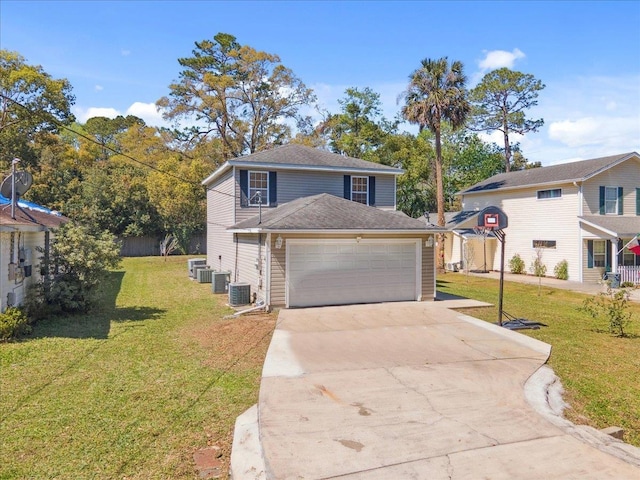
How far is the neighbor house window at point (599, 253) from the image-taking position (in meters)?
20.6

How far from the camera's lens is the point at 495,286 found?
62.7ft

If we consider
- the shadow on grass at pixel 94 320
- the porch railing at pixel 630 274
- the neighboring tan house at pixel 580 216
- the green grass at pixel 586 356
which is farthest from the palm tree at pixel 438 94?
the shadow on grass at pixel 94 320

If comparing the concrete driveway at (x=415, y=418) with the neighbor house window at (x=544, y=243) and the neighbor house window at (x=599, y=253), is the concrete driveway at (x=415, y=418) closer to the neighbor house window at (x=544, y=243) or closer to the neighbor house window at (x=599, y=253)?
the neighbor house window at (x=599, y=253)

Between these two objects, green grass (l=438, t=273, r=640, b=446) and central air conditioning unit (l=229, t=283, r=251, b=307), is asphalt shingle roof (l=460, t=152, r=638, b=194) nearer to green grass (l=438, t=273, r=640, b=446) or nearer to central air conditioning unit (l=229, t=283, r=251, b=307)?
green grass (l=438, t=273, r=640, b=446)

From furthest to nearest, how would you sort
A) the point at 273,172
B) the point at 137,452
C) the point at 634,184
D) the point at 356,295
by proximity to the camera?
the point at 634,184
the point at 273,172
the point at 356,295
the point at 137,452

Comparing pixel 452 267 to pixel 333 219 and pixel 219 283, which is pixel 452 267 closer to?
pixel 333 219

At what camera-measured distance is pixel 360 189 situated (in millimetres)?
18641

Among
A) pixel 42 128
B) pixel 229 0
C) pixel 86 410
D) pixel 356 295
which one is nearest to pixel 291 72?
pixel 42 128

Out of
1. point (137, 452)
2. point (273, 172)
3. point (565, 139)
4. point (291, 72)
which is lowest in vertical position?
point (137, 452)

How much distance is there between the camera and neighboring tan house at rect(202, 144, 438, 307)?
40.1 ft

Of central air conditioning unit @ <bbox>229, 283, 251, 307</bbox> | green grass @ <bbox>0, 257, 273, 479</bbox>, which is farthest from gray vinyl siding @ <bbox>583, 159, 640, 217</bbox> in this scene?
green grass @ <bbox>0, 257, 273, 479</bbox>

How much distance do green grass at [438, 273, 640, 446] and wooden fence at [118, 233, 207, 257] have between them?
75.1ft

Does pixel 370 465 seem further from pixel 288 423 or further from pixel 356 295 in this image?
pixel 356 295

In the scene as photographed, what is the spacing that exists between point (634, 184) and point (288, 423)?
79.9 ft
